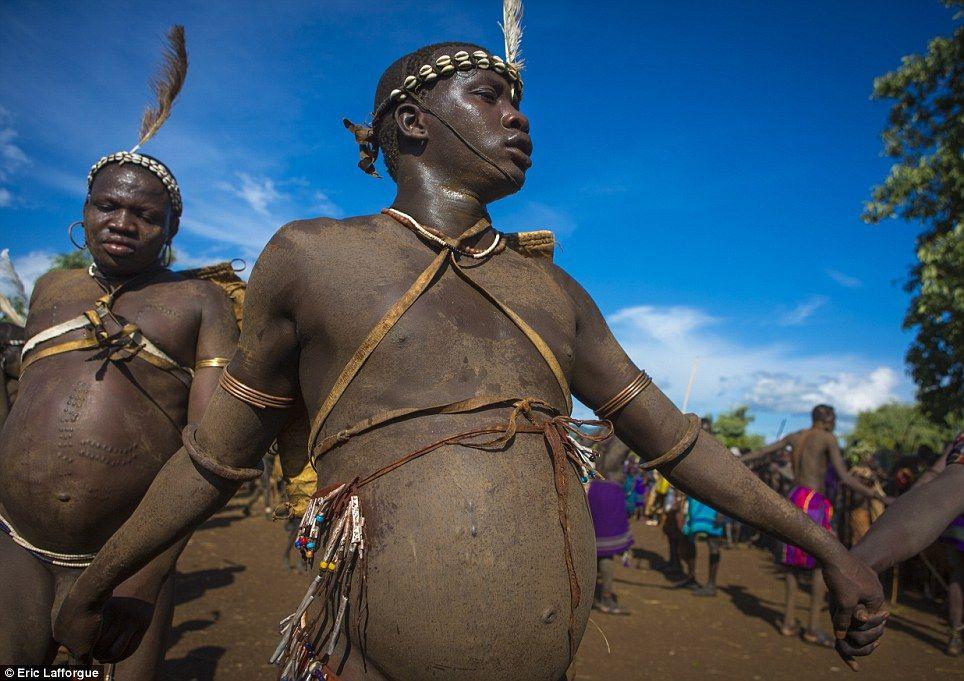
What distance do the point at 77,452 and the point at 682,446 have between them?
2.31 metres

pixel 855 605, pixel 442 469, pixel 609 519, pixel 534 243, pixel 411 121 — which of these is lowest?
pixel 609 519

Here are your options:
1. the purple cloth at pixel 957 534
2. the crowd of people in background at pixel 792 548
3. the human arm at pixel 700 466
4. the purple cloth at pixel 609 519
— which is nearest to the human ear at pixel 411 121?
the human arm at pixel 700 466

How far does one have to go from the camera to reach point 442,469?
1.48 metres

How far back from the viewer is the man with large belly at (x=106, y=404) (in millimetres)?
2463

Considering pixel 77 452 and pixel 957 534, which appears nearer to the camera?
pixel 77 452

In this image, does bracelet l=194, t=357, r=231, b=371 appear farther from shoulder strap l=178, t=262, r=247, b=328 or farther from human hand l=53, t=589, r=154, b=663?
human hand l=53, t=589, r=154, b=663

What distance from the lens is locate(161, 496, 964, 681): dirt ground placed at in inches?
238

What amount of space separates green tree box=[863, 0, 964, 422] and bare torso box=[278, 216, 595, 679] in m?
15.5

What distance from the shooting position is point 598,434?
1794 millimetres

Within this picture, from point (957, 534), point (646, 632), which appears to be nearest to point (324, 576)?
point (646, 632)

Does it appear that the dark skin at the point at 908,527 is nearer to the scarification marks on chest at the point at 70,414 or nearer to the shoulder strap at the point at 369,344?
the shoulder strap at the point at 369,344

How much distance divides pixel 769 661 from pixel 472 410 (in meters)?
6.75

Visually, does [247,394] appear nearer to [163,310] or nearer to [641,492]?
[163,310]

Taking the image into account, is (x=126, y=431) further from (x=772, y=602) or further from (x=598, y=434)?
(x=772, y=602)
